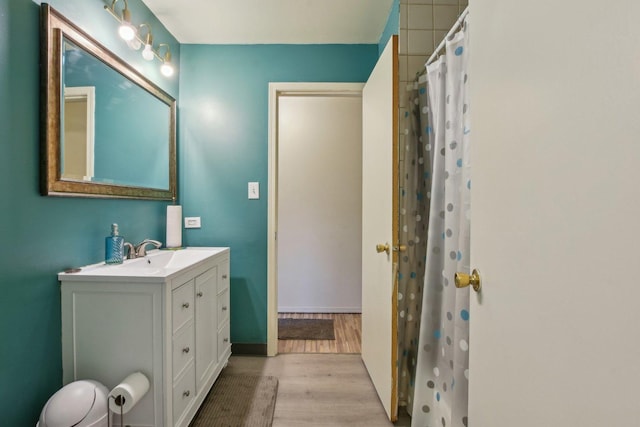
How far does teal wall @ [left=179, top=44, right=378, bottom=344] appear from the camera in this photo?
2193mm

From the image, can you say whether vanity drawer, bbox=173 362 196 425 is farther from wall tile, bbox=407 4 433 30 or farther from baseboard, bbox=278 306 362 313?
wall tile, bbox=407 4 433 30

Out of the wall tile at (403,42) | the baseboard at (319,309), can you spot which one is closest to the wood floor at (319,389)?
the baseboard at (319,309)

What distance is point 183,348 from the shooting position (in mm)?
1347

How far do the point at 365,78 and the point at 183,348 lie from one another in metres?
2.15

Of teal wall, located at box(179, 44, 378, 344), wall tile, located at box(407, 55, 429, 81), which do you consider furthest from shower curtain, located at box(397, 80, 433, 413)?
teal wall, located at box(179, 44, 378, 344)

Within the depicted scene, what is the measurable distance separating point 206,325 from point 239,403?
493 millimetres

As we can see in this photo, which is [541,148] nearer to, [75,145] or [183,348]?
[183,348]

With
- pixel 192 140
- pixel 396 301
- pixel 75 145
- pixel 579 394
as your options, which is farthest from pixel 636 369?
pixel 192 140

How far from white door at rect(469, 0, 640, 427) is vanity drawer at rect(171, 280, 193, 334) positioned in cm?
118

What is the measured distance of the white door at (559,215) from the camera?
400 mm

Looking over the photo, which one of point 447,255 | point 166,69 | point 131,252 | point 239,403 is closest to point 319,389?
point 239,403

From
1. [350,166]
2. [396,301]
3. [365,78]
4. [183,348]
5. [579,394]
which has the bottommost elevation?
[183,348]

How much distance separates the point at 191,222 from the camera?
2184 millimetres

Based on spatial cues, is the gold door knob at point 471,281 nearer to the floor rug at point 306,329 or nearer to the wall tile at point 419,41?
the wall tile at point 419,41
